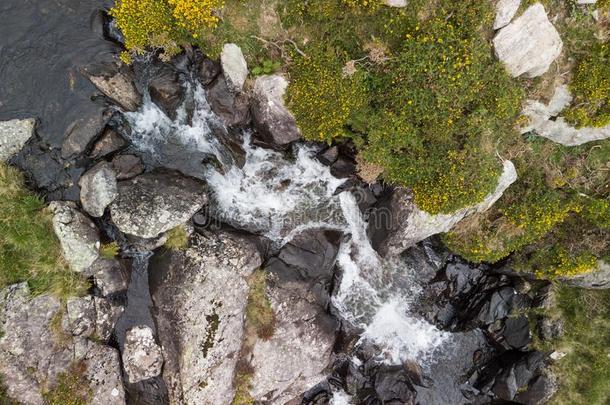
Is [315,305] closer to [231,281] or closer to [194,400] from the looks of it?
[231,281]

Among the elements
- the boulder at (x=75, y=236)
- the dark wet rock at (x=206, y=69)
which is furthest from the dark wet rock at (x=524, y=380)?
the boulder at (x=75, y=236)

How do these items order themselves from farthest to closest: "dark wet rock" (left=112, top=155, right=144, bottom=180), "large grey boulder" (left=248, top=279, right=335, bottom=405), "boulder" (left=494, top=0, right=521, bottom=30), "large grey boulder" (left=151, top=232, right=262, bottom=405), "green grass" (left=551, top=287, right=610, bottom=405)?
"green grass" (left=551, top=287, right=610, bottom=405) < "large grey boulder" (left=248, top=279, right=335, bottom=405) < "dark wet rock" (left=112, top=155, right=144, bottom=180) < "large grey boulder" (left=151, top=232, right=262, bottom=405) < "boulder" (left=494, top=0, right=521, bottom=30)

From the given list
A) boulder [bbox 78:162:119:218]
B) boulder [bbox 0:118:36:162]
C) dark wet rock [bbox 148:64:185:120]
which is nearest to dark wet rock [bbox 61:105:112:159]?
boulder [bbox 78:162:119:218]

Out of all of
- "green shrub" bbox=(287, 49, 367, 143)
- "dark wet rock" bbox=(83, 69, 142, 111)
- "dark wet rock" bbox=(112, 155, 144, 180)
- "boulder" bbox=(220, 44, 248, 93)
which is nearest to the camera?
"green shrub" bbox=(287, 49, 367, 143)

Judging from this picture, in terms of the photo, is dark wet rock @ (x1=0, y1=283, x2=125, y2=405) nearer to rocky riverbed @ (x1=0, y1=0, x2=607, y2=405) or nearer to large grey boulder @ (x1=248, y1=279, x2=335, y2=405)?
rocky riverbed @ (x1=0, y1=0, x2=607, y2=405)

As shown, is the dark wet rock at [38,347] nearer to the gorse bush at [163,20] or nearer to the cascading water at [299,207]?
the cascading water at [299,207]

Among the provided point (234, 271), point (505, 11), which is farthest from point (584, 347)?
point (234, 271)
